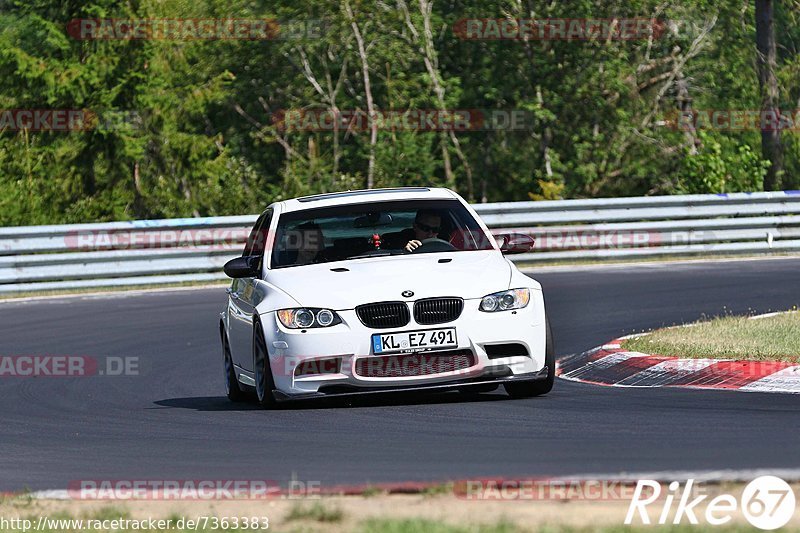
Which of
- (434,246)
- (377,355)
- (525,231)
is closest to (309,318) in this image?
(377,355)

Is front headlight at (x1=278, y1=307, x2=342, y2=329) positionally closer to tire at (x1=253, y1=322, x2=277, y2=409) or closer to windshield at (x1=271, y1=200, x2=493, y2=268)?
tire at (x1=253, y1=322, x2=277, y2=409)

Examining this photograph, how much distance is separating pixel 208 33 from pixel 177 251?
452 inches

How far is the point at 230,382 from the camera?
11.7 m

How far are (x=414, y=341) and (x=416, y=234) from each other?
4.95 feet

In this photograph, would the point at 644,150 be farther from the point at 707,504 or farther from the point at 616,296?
the point at 707,504

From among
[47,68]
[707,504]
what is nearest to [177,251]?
[47,68]

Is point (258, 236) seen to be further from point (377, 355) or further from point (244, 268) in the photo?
point (377, 355)

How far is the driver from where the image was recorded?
36.6ft

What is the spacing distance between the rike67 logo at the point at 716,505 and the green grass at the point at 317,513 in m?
1.12

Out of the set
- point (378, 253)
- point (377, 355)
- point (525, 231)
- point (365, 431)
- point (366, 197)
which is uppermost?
point (366, 197)

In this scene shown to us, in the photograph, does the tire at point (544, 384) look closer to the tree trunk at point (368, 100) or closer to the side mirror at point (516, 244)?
the side mirror at point (516, 244)

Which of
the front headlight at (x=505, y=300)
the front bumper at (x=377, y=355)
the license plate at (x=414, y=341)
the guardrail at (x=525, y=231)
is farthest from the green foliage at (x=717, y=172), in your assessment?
the license plate at (x=414, y=341)

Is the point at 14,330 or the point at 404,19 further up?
the point at 404,19

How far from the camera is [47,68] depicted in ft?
97.1
